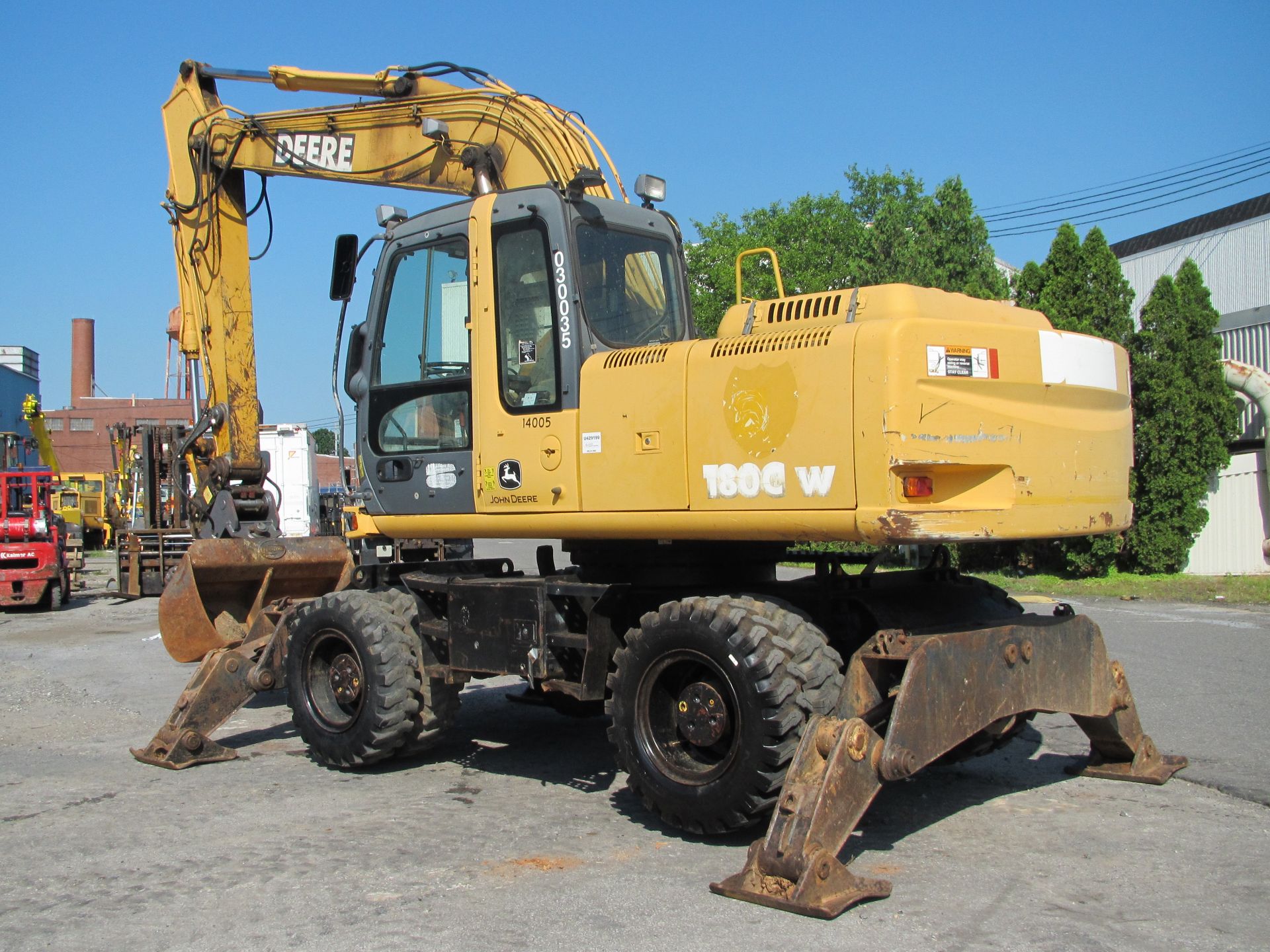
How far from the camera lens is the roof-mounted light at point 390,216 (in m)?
7.41

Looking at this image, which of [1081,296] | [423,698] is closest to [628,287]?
[423,698]

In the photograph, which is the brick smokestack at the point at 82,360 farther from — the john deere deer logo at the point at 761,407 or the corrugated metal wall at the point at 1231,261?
the john deere deer logo at the point at 761,407

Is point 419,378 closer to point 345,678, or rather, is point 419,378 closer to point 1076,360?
point 345,678

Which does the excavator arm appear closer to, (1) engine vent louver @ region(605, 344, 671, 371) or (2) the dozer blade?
(1) engine vent louver @ region(605, 344, 671, 371)

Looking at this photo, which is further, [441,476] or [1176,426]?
[1176,426]

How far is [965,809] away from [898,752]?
1552 millimetres

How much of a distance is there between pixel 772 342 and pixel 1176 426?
654 inches

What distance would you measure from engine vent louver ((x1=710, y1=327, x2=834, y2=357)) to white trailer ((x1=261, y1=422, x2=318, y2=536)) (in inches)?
1011

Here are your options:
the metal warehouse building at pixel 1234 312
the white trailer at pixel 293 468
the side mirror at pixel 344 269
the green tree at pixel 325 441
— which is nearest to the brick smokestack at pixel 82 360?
the green tree at pixel 325 441

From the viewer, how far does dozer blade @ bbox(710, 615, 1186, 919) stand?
15.2ft

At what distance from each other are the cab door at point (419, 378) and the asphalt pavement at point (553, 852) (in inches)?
71.8

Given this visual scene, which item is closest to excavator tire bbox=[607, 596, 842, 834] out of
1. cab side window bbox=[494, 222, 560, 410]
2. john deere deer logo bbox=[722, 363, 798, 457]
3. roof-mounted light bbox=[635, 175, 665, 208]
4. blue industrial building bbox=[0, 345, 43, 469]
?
john deere deer logo bbox=[722, 363, 798, 457]

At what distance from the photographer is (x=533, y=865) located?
5273mm

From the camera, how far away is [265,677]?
7.67 metres
